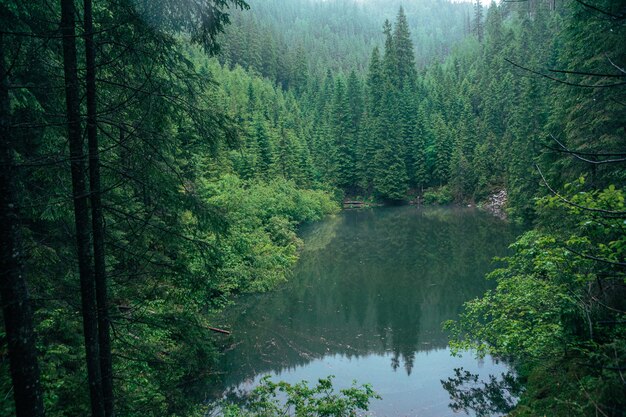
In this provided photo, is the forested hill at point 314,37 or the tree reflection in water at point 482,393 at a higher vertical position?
the forested hill at point 314,37

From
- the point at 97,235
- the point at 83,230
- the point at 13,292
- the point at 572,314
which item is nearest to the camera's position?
the point at 13,292

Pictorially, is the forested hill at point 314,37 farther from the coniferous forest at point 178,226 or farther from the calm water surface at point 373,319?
the coniferous forest at point 178,226

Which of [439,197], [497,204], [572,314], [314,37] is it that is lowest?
[572,314]

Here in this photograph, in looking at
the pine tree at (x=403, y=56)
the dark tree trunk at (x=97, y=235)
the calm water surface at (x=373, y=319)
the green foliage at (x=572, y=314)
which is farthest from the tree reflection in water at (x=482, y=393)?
the pine tree at (x=403, y=56)

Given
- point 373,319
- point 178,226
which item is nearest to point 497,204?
point 373,319

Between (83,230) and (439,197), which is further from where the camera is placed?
(439,197)

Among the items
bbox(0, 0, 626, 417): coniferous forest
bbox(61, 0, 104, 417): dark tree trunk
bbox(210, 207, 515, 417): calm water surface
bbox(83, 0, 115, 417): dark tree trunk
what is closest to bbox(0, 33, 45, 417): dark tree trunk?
bbox(0, 0, 626, 417): coniferous forest

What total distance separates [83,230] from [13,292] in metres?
1.28

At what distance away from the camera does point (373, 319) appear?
1700 cm

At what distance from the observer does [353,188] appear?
59.8 m

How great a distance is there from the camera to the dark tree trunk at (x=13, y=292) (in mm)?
3480

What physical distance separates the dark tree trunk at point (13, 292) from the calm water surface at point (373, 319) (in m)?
8.91

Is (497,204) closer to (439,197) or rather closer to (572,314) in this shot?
(439,197)

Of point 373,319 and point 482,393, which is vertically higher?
point 373,319
